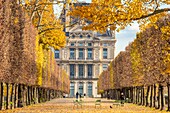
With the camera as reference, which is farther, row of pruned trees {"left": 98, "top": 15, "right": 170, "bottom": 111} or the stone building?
the stone building

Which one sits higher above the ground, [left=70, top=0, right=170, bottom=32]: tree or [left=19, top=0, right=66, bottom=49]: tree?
[left=19, top=0, right=66, bottom=49]: tree

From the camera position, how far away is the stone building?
6934 inches

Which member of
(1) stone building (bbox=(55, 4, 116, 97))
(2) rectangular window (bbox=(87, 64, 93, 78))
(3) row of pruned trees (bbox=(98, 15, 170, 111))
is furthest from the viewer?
(2) rectangular window (bbox=(87, 64, 93, 78))

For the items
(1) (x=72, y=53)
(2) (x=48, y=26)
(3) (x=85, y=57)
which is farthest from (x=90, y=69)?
(2) (x=48, y=26)

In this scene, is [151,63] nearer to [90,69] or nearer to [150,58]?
[150,58]

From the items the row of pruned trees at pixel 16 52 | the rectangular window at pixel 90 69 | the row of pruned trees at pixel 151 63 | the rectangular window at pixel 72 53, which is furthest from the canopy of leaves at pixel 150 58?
the rectangular window at pixel 72 53

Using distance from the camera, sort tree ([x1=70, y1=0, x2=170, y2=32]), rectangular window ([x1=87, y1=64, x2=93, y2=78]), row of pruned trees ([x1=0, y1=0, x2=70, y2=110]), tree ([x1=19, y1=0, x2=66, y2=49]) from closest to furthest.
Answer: tree ([x1=70, y1=0, x2=170, y2=32]) < row of pruned trees ([x1=0, y1=0, x2=70, y2=110]) < tree ([x1=19, y1=0, x2=66, y2=49]) < rectangular window ([x1=87, y1=64, x2=93, y2=78])

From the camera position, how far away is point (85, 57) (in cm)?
17925

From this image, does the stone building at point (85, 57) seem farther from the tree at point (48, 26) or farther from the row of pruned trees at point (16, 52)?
the row of pruned trees at point (16, 52)

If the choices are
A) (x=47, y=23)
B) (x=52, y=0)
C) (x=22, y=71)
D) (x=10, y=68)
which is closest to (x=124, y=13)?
(x=10, y=68)

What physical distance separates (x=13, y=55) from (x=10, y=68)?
1.33 m

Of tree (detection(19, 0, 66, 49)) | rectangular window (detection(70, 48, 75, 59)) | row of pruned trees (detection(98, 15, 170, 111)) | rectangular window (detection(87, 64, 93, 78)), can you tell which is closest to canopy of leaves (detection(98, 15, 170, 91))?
row of pruned trees (detection(98, 15, 170, 111))

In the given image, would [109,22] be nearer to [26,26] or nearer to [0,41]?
[0,41]

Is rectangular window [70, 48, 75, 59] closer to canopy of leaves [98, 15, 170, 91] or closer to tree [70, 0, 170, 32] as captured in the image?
canopy of leaves [98, 15, 170, 91]
